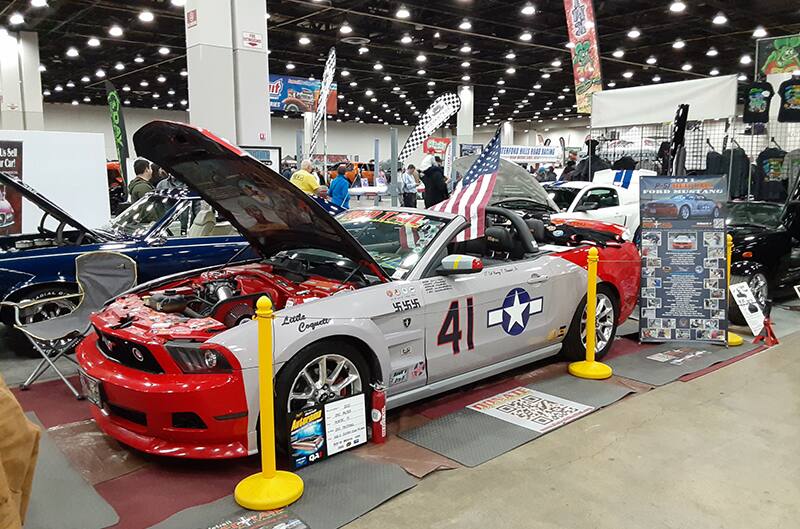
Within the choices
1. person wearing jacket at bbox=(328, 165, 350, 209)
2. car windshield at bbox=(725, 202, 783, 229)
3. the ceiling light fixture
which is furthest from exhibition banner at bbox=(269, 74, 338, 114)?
car windshield at bbox=(725, 202, 783, 229)

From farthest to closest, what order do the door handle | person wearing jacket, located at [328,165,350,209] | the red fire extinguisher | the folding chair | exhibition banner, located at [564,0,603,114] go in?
1. exhibition banner, located at [564,0,603,114]
2. person wearing jacket, located at [328,165,350,209]
3. the door handle
4. the folding chair
5. the red fire extinguisher

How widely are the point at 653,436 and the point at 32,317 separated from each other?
5263 millimetres

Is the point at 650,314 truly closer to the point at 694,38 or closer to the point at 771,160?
the point at 771,160

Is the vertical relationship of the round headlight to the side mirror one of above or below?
below

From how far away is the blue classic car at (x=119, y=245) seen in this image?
573cm

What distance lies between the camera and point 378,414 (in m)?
3.91

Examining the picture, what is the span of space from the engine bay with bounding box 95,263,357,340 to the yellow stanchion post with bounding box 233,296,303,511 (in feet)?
1.59

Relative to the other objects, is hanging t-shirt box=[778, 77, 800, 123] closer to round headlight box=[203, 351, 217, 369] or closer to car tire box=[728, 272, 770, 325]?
car tire box=[728, 272, 770, 325]

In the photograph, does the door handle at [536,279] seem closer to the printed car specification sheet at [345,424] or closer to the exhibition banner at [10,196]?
the printed car specification sheet at [345,424]

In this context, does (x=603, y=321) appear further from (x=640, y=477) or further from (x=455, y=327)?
(x=640, y=477)

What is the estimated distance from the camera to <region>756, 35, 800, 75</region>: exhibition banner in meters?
11.4

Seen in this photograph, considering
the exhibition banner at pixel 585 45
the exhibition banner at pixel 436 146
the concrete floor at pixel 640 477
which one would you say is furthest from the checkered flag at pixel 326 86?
the concrete floor at pixel 640 477

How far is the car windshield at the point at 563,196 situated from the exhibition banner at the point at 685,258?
5.01 metres

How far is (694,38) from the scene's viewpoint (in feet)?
65.2
